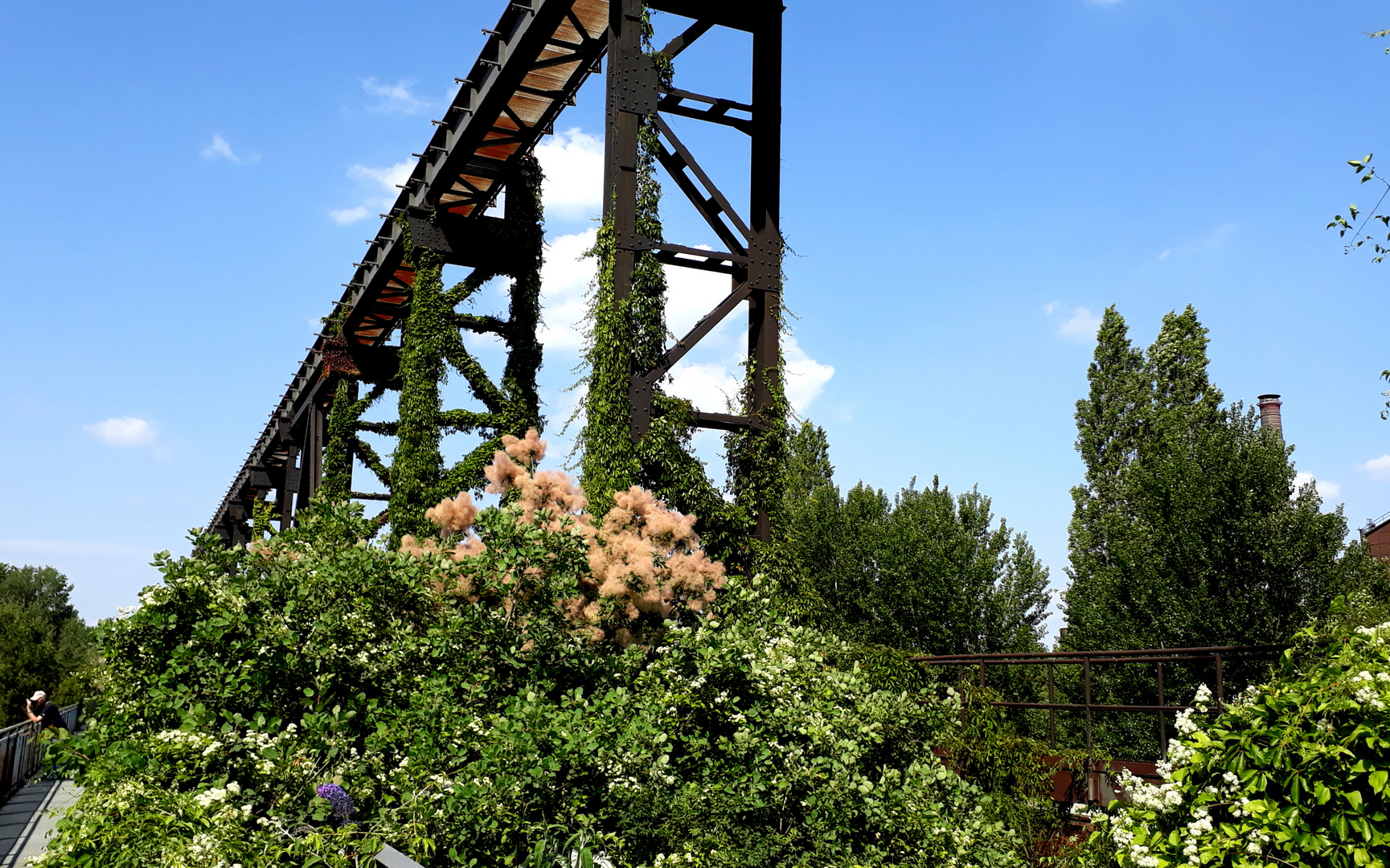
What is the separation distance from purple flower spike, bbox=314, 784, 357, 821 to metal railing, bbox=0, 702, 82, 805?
9067mm

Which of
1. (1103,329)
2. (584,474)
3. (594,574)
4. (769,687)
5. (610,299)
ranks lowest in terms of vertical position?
(769,687)

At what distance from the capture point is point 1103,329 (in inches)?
1309

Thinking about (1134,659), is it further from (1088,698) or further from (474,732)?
(474,732)

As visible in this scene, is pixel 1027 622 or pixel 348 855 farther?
pixel 1027 622

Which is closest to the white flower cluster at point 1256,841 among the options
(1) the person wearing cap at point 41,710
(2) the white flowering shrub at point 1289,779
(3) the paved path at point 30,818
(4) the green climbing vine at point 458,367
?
(2) the white flowering shrub at point 1289,779

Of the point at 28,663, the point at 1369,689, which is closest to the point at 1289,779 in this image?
the point at 1369,689

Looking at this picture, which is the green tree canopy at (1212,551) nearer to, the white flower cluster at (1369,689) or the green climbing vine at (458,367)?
the green climbing vine at (458,367)

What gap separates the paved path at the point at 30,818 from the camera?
30.2ft

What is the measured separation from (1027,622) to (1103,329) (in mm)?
9983

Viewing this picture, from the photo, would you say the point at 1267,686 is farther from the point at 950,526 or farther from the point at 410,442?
the point at 950,526

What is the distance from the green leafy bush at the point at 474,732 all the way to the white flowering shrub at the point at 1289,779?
170 centimetres

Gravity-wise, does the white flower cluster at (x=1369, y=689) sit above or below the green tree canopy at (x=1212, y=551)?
below

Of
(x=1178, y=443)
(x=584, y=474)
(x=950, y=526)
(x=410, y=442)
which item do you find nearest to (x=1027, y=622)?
(x=950, y=526)

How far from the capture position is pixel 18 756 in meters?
14.0
